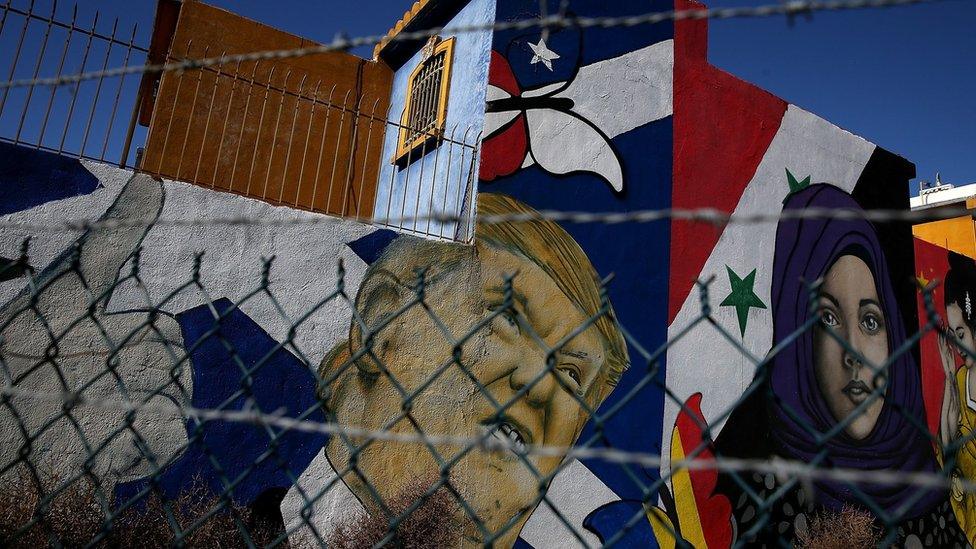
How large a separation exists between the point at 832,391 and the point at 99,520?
18.5 feet

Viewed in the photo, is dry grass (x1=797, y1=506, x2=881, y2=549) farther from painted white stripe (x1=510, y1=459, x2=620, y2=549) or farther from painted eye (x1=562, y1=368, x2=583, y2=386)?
painted eye (x1=562, y1=368, x2=583, y2=386)

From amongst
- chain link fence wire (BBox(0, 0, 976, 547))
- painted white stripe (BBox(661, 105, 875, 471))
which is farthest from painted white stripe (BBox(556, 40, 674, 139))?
painted white stripe (BBox(661, 105, 875, 471))

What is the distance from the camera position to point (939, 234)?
32.5ft

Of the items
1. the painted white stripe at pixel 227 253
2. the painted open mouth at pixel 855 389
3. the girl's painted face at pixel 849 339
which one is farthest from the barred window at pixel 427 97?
the painted open mouth at pixel 855 389

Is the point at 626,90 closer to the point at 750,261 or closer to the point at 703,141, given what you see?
the point at 703,141

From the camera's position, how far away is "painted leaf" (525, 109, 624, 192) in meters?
4.89

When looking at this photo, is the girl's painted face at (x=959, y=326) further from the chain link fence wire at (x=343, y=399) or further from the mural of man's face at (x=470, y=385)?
the mural of man's face at (x=470, y=385)

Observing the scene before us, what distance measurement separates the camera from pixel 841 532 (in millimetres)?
5258

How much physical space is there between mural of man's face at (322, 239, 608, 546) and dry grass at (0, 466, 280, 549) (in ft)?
2.24

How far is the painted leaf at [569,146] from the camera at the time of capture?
489 cm

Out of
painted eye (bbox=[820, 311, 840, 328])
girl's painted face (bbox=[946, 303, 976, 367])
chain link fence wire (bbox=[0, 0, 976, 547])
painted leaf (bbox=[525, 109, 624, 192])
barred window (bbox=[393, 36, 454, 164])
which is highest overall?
barred window (bbox=[393, 36, 454, 164])

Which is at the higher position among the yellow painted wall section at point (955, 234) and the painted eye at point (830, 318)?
the yellow painted wall section at point (955, 234)

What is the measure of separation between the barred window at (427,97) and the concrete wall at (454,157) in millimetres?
68

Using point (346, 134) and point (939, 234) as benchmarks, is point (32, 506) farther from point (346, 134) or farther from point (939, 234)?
point (939, 234)
